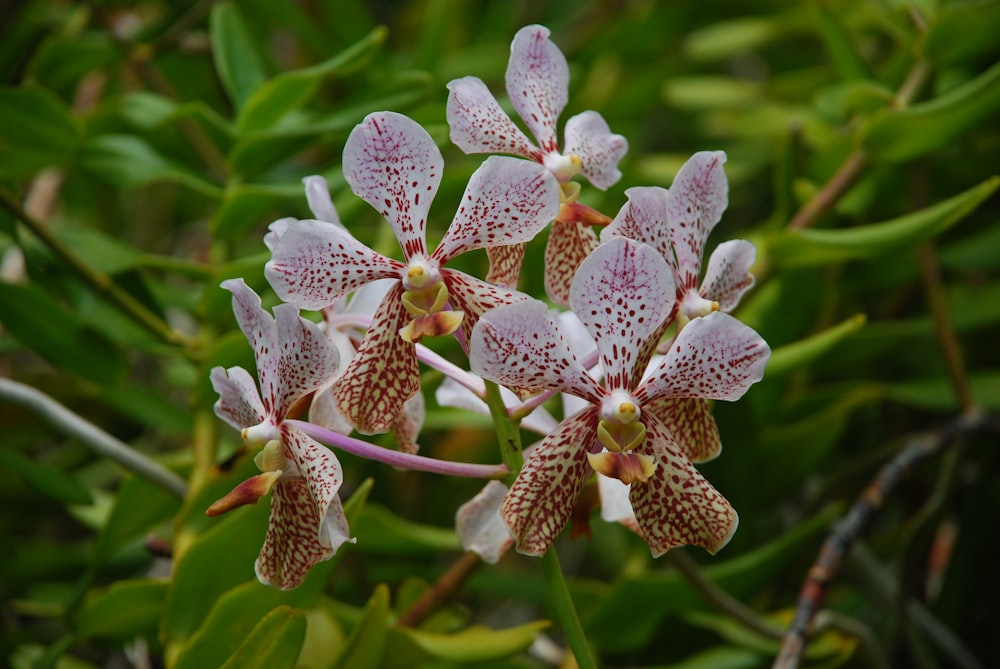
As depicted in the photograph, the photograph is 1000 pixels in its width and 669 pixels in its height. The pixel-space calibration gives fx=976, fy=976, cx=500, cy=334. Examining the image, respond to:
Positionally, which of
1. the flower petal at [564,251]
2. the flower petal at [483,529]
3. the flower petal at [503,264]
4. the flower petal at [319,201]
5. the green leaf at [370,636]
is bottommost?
the green leaf at [370,636]

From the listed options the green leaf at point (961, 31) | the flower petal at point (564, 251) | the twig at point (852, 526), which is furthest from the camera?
the green leaf at point (961, 31)

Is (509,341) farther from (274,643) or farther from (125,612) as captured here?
(125,612)

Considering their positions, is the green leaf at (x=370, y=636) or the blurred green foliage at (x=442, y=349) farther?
the blurred green foliage at (x=442, y=349)

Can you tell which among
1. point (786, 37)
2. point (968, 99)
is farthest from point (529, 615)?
point (786, 37)

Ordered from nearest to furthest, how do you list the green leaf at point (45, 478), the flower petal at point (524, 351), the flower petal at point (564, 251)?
the flower petal at point (524, 351)
the flower petal at point (564, 251)
the green leaf at point (45, 478)

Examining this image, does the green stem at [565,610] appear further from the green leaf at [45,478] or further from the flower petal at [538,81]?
the green leaf at [45,478]

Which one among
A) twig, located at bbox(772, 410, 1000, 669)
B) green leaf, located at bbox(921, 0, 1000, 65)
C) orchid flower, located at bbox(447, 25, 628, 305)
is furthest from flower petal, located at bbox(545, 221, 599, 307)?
green leaf, located at bbox(921, 0, 1000, 65)

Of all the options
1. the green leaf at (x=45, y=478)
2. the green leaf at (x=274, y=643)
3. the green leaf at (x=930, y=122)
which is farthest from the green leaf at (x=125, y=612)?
the green leaf at (x=930, y=122)
